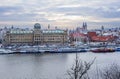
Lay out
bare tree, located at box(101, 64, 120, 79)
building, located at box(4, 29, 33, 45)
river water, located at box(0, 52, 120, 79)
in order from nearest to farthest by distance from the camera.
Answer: bare tree, located at box(101, 64, 120, 79) → river water, located at box(0, 52, 120, 79) → building, located at box(4, 29, 33, 45)

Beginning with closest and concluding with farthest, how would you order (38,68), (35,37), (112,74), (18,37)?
(112,74) < (38,68) < (18,37) < (35,37)

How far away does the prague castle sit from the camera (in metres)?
23.7

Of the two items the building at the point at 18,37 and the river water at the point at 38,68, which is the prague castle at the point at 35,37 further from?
the river water at the point at 38,68

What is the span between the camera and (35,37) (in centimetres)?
2394

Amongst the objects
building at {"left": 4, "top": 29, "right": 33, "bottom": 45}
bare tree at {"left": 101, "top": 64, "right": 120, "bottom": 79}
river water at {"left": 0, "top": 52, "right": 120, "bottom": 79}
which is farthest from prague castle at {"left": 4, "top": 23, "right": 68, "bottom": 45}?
bare tree at {"left": 101, "top": 64, "right": 120, "bottom": 79}

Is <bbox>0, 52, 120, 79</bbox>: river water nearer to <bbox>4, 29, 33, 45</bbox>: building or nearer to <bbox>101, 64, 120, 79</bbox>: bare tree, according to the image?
<bbox>101, 64, 120, 79</bbox>: bare tree

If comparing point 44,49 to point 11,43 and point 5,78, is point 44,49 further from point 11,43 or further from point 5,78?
point 5,78

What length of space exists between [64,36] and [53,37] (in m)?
0.72

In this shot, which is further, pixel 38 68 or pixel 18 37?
pixel 18 37

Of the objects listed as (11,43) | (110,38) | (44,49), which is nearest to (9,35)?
(11,43)

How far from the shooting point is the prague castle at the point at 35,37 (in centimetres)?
2373

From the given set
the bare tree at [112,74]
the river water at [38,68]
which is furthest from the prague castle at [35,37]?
the bare tree at [112,74]

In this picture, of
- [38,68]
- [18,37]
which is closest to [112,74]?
[38,68]

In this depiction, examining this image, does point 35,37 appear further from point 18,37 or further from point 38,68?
point 38,68
